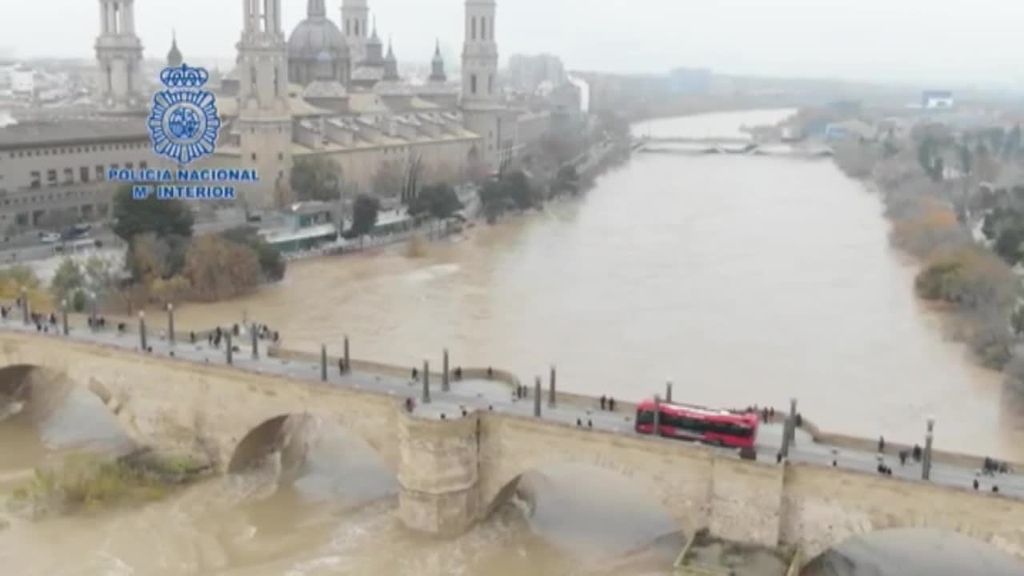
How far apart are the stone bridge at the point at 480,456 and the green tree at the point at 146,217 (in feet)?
30.4

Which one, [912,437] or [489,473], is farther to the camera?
[912,437]

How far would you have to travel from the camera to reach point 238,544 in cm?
1236

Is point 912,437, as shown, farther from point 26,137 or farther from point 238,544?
point 26,137

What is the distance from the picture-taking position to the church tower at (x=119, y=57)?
38.0 metres

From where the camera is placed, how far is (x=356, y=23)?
5297 centimetres

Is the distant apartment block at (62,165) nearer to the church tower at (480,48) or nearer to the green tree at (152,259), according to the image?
the green tree at (152,259)

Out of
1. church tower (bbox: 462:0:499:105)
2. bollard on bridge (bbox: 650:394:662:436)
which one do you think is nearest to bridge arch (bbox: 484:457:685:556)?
bollard on bridge (bbox: 650:394:662:436)

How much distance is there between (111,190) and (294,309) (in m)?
10.6

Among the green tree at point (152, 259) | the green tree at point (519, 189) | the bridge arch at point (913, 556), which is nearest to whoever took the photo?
the bridge arch at point (913, 556)

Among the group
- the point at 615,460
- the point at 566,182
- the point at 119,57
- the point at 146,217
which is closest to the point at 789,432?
the point at 615,460

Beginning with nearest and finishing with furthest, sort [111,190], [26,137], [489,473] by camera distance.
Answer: [489,473] < [26,137] < [111,190]

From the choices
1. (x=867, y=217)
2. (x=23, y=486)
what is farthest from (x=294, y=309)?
(x=867, y=217)

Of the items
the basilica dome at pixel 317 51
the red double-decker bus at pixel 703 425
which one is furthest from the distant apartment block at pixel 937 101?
the red double-decker bus at pixel 703 425

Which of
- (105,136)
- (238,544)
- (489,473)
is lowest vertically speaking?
(238,544)
